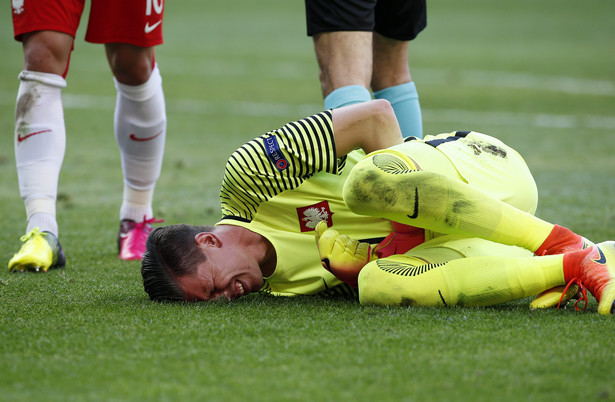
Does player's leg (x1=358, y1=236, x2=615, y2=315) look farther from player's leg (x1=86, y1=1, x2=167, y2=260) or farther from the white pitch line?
the white pitch line

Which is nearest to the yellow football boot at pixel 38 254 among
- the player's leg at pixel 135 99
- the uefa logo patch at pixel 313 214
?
the player's leg at pixel 135 99

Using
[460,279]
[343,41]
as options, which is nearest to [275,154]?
[460,279]

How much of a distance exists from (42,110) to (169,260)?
1.04m

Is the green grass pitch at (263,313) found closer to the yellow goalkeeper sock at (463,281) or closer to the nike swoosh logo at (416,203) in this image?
the yellow goalkeeper sock at (463,281)

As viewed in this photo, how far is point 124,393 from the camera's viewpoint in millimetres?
1560

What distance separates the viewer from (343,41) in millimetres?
2943

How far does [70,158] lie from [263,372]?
180 inches

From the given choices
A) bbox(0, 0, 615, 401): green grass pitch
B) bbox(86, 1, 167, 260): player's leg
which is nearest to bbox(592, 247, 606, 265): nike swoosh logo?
bbox(0, 0, 615, 401): green grass pitch

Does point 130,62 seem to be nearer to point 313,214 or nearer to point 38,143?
point 38,143

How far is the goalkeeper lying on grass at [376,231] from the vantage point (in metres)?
2.16

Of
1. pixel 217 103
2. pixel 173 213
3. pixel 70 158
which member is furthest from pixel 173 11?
pixel 173 213

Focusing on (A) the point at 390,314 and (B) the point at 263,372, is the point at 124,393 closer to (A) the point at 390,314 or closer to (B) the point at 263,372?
(B) the point at 263,372

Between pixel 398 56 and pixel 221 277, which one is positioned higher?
pixel 398 56

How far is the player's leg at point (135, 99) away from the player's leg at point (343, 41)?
0.64m
